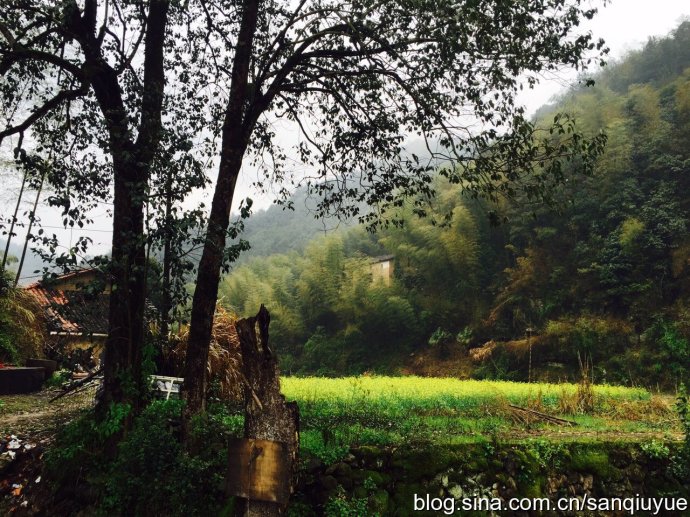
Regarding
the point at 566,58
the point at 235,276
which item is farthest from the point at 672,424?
the point at 235,276

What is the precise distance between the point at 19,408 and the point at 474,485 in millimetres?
9223

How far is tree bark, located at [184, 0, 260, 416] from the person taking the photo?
20.4 feet

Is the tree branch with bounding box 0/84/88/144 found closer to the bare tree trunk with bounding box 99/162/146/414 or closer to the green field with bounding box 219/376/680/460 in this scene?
the bare tree trunk with bounding box 99/162/146/414

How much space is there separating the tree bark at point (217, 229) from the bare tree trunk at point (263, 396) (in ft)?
5.27

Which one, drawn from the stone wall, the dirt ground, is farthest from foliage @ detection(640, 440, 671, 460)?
the dirt ground

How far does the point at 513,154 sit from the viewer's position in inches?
260

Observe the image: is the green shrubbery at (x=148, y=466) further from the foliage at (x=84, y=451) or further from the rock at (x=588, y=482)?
the rock at (x=588, y=482)

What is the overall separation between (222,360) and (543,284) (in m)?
20.5

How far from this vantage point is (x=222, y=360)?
946 cm

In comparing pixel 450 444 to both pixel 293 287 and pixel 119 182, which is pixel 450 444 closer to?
pixel 119 182

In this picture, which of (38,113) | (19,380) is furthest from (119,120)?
(19,380)

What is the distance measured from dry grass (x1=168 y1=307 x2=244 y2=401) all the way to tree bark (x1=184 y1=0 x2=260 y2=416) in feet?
9.38

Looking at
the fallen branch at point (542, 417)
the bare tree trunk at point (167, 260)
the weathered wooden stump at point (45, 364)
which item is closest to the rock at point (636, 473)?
the fallen branch at point (542, 417)

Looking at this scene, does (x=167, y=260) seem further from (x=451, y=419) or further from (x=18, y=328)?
(x=18, y=328)
